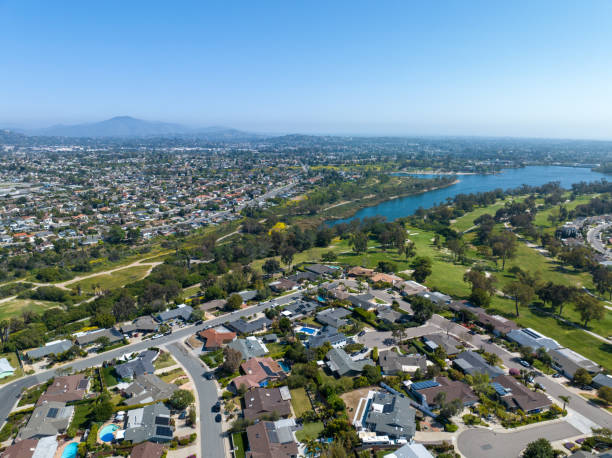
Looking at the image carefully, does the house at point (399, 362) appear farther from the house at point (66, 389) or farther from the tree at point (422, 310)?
the house at point (66, 389)

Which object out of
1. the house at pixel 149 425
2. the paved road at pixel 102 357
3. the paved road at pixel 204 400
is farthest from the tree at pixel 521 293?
the house at pixel 149 425

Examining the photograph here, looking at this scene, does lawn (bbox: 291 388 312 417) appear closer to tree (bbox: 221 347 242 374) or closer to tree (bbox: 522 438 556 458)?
tree (bbox: 221 347 242 374)

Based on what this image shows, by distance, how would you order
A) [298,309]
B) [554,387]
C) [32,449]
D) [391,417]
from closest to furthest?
1. [32,449]
2. [391,417]
3. [554,387]
4. [298,309]

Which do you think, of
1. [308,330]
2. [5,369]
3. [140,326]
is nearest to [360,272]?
[308,330]

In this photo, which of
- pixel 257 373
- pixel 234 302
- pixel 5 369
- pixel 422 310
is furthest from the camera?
pixel 234 302

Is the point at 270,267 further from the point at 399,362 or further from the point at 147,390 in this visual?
the point at 147,390

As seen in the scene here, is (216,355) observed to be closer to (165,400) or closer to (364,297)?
(165,400)

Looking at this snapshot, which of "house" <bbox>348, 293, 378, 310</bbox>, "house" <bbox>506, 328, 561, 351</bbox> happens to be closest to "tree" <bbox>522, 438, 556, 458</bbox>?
"house" <bbox>506, 328, 561, 351</bbox>

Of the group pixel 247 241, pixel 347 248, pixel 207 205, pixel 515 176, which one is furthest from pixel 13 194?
pixel 515 176
